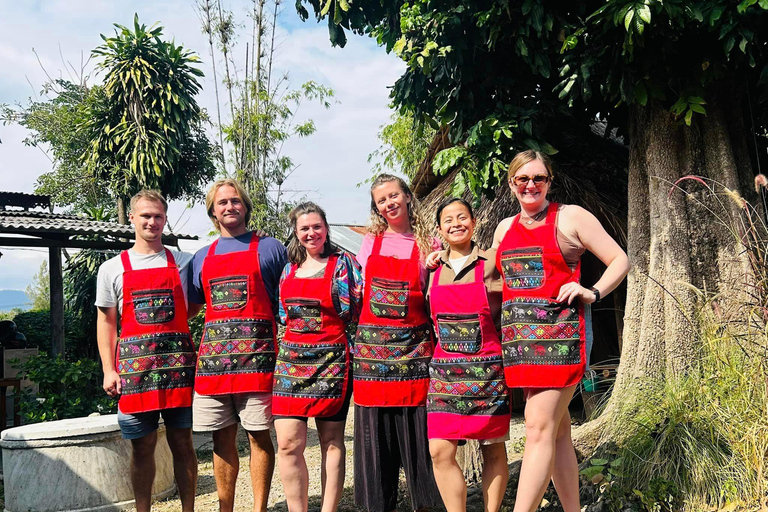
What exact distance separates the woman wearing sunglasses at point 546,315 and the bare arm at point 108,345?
2.15 meters

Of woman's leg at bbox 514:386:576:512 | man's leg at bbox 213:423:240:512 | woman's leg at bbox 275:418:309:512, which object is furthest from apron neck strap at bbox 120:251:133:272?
woman's leg at bbox 514:386:576:512

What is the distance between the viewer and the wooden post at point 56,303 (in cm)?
895

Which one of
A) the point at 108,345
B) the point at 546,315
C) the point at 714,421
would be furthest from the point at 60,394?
the point at 714,421

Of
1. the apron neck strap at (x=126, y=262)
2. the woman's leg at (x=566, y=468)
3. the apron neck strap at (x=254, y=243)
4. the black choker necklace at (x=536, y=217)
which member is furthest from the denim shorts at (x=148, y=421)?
the black choker necklace at (x=536, y=217)

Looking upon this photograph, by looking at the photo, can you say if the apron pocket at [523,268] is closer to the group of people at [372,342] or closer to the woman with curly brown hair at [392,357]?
the group of people at [372,342]

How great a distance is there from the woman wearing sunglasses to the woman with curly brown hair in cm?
48

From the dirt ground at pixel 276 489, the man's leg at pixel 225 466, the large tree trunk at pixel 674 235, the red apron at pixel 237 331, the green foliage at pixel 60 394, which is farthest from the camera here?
the green foliage at pixel 60 394

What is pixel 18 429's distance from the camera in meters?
4.86

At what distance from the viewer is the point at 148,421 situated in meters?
3.70

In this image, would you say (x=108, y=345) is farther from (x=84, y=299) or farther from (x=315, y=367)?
(x=84, y=299)

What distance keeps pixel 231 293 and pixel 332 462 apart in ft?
3.38

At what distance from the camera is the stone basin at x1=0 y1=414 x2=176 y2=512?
15.4ft

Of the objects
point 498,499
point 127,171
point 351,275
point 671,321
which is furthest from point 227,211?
point 127,171

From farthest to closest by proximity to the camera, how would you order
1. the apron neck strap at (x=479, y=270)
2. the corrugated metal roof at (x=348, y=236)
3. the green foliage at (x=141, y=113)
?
the green foliage at (x=141, y=113)
the corrugated metal roof at (x=348, y=236)
the apron neck strap at (x=479, y=270)
